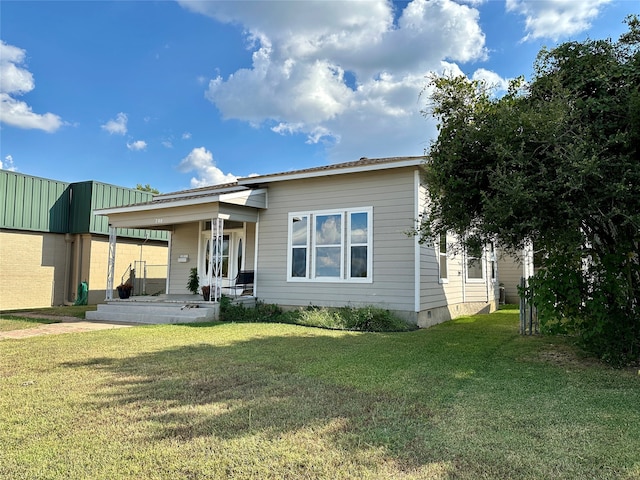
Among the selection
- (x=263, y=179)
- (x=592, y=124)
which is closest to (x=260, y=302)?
(x=263, y=179)

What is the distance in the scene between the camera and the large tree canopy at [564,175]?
500 centimetres

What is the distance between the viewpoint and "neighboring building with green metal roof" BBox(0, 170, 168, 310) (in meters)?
15.8

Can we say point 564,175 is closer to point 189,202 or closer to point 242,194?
point 242,194

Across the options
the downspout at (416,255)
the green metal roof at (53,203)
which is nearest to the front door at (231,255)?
the downspout at (416,255)

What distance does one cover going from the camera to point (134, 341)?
7.66m

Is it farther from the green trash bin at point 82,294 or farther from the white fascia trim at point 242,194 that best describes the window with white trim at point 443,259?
the green trash bin at point 82,294

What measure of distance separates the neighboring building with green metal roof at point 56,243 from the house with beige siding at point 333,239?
529 centimetres

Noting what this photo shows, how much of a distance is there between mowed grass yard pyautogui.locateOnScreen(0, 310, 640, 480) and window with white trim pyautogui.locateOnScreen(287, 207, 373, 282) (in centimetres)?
386

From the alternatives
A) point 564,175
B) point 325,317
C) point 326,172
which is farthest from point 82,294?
point 564,175

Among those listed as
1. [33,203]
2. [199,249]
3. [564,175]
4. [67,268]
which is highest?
[33,203]

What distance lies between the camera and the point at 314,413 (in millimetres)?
3721

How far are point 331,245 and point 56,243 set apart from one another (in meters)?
13.1

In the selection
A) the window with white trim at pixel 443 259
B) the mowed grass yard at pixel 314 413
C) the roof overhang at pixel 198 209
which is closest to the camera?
the mowed grass yard at pixel 314 413

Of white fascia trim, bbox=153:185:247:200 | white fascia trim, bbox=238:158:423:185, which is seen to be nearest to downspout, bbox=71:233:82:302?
white fascia trim, bbox=153:185:247:200
